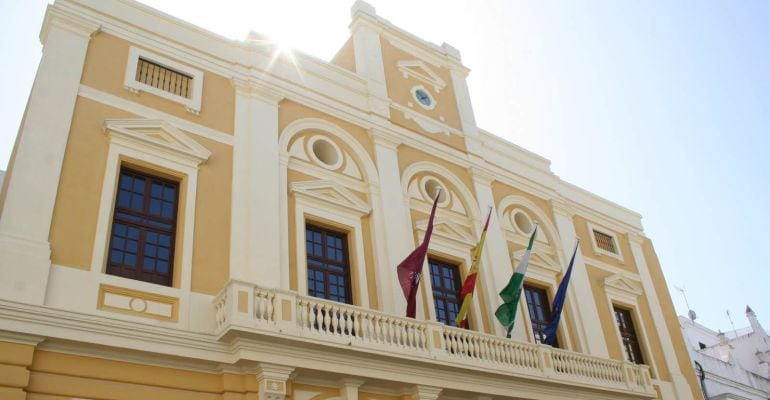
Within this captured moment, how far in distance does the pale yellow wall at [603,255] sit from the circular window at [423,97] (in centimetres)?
588

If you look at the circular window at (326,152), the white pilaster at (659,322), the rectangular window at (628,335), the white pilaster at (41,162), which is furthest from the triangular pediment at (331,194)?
the white pilaster at (659,322)

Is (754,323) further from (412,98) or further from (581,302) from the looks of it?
(412,98)

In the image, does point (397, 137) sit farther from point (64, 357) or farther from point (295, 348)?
point (64, 357)

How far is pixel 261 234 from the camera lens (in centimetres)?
1275

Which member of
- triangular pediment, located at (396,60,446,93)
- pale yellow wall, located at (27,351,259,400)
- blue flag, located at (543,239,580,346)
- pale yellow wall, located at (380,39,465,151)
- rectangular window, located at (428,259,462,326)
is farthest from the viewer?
triangular pediment, located at (396,60,446,93)

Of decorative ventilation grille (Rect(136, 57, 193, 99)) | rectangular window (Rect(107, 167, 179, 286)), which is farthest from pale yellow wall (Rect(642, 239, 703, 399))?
decorative ventilation grille (Rect(136, 57, 193, 99))

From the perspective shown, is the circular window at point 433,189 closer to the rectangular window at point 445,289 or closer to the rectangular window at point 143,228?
the rectangular window at point 445,289

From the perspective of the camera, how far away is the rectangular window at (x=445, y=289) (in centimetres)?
1548

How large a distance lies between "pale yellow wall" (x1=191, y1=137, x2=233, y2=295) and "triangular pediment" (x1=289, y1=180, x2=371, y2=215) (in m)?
1.51

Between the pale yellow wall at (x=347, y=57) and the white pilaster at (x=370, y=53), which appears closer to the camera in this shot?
the white pilaster at (x=370, y=53)

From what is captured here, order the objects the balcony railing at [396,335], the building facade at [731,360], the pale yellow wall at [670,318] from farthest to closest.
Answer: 1. the building facade at [731,360]
2. the pale yellow wall at [670,318]
3. the balcony railing at [396,335]

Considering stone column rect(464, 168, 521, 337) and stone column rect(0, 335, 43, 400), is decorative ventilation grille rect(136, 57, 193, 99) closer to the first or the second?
stone column rect(0, 335, 43, 400)

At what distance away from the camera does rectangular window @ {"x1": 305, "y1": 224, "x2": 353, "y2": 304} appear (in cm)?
1358

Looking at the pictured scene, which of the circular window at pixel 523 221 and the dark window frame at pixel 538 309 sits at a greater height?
the circular window at pixel 523 221
